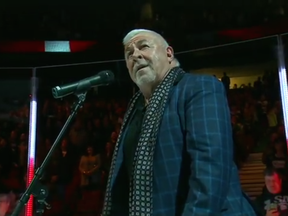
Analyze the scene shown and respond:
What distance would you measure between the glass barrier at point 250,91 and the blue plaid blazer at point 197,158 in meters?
0.94

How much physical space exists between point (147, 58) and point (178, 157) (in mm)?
247

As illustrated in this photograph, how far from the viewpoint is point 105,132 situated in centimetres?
216

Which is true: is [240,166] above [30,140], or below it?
below

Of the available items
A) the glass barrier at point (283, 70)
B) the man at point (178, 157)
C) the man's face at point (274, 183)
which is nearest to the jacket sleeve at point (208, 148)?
the man at point (178, 157)

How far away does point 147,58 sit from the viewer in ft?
3.18

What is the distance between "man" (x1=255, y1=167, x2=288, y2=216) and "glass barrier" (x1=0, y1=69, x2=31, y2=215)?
3.01 ft

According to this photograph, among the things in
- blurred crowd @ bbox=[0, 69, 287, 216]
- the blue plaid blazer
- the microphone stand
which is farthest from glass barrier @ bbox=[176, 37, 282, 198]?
the blue plaid blazer

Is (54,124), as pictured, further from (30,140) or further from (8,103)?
(8,103)

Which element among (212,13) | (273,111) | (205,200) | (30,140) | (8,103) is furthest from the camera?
(212,13)

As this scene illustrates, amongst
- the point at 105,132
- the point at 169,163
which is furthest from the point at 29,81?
the point at 169,163

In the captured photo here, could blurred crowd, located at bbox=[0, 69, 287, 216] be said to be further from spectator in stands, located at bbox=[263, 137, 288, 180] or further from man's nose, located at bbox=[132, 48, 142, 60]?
man's nose, located at bbox=[132, 48, 142, 60]

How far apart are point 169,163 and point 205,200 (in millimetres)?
108

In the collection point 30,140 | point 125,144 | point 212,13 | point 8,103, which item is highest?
point 212,13

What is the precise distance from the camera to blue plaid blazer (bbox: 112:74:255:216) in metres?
0.75
